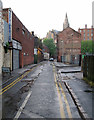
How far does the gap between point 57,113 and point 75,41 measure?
5083 cm

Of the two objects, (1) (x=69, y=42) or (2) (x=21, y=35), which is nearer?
(2) (x=21, y=35)

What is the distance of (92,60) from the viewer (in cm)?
1007

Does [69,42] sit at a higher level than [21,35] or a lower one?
higher

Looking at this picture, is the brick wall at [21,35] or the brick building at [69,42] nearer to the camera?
the brick wall at [21,35]

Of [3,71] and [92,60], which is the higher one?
[92,60]

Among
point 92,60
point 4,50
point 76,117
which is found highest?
point 4,50

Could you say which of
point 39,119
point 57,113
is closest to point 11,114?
point 39,119

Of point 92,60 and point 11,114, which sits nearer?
point 11,114

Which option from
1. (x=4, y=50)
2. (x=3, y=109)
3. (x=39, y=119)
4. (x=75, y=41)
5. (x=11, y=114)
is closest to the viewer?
(x=39, y=119)

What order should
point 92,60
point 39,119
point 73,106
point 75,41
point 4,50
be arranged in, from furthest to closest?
point 75,41, point 4,50, point 92,60, point 73,106, point 39,119

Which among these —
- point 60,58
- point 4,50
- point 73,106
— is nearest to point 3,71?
point 4,50

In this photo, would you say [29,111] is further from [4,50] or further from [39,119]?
[4,50]

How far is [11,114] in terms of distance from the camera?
5.09 meters

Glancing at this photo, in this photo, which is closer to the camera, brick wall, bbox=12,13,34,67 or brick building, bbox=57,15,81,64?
brick wall, bbox=12,13,34,67
